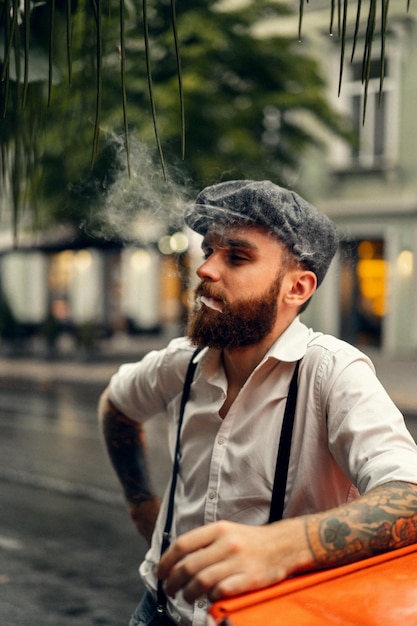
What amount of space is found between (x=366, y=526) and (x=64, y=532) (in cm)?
480

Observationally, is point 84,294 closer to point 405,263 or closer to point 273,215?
point 405,263

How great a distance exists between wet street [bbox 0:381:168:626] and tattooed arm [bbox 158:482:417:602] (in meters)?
3.16

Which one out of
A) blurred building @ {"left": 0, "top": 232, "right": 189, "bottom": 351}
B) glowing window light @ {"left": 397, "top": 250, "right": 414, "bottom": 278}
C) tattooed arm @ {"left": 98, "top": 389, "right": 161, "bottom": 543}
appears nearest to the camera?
tattooed arm @ {"left": 98, "top": 389, "right": 161, "bottom": 543}

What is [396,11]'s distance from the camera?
1622cm

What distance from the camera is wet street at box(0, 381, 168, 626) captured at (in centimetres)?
457

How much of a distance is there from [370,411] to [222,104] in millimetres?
14261

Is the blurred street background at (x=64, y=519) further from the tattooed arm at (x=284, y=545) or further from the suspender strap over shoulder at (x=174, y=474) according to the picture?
the tattooed arm at (x=284, y=545)

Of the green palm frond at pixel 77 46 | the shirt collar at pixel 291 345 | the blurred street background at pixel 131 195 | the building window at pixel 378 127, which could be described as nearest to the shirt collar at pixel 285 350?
the shirt collar at pixel 291 345

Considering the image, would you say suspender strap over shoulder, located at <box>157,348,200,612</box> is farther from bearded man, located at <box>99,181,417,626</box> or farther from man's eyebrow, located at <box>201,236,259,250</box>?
man's eyebrow, located at <box>201,236,259,250</box>

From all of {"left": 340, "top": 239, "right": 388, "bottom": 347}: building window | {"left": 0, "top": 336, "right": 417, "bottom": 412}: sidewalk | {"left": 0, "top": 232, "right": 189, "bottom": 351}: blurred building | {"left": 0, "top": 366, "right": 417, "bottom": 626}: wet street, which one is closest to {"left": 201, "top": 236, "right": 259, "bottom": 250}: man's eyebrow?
{"left": 0, "top": 366, "right": 417, "bottom": 626}: wet street

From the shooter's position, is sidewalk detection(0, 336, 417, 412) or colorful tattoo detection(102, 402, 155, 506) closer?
colorful tattoo detection(102, 402, 155, 506)

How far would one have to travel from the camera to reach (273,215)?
176 cm

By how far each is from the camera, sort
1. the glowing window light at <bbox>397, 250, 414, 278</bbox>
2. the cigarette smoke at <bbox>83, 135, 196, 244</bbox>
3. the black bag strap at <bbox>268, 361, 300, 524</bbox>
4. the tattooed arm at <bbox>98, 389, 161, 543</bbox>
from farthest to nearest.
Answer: the glowing window light at <bbox>397, 250, 414, 278</bbox> → the tattooed arm at <bbox>98, 389, 161, 543</bbox> → the cigarette smoke at <bbox>83, 135, 196, 244</bbox> → the black bag strap at <bbox>268, 361, 300, 524</bbox>

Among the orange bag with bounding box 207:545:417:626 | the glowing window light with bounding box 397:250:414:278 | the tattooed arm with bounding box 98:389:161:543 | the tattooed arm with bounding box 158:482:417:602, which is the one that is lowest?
the glowing window light with bounding box 397:250:414:278
